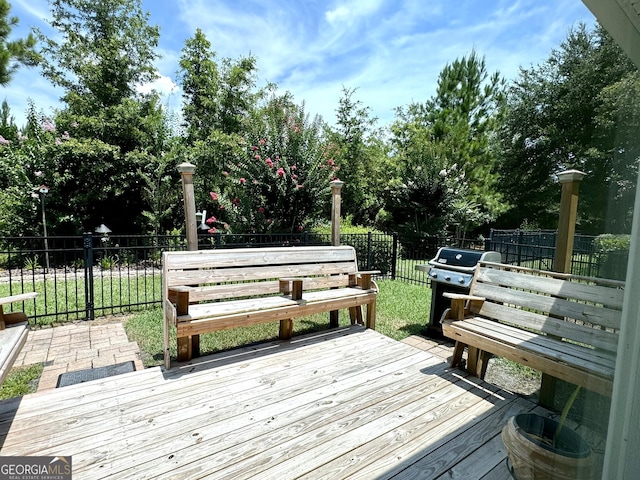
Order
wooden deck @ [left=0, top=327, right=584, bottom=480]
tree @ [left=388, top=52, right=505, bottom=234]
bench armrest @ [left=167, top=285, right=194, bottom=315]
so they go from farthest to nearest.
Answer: tree @ [left=388, top=52, right=505, bottom=234], bench armrest @ [left=167, top=285, right=194, bottom=315], wooden deck @ [left=0, top=327, right=584, bottom=480]

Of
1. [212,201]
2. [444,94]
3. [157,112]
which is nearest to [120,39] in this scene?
[157,112]

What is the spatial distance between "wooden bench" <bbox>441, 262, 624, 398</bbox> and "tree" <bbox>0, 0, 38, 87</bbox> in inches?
267

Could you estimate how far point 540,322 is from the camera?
99.3 inches

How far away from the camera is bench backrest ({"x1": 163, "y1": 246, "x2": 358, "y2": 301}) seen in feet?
10.3

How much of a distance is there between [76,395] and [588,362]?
10.3 feet

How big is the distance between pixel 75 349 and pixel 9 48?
4.58 metres

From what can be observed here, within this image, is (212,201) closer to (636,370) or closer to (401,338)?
(401,338)

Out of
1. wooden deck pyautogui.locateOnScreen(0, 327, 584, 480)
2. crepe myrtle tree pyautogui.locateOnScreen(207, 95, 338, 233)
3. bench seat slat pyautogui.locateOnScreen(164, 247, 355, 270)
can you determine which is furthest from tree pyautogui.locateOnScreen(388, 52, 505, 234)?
wooden deck pyautogui.locateOnScreen(0, 327, 584, 480)

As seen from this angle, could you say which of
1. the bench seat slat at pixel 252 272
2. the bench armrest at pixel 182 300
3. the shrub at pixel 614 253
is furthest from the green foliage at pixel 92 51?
the shrub at pixel 614 253

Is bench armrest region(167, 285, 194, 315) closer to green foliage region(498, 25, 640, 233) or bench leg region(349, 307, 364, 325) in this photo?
bench leg region(349, 307, 364, 325)

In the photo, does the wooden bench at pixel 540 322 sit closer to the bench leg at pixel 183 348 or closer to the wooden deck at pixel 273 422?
the wooden deck at pixel 273 422

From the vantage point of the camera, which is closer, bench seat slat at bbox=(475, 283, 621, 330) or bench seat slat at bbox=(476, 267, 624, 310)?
bench seat slat at bbox=(476, 267, 624, 310)

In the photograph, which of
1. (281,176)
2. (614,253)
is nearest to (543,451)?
(614,253)

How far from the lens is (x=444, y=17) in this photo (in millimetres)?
2350
